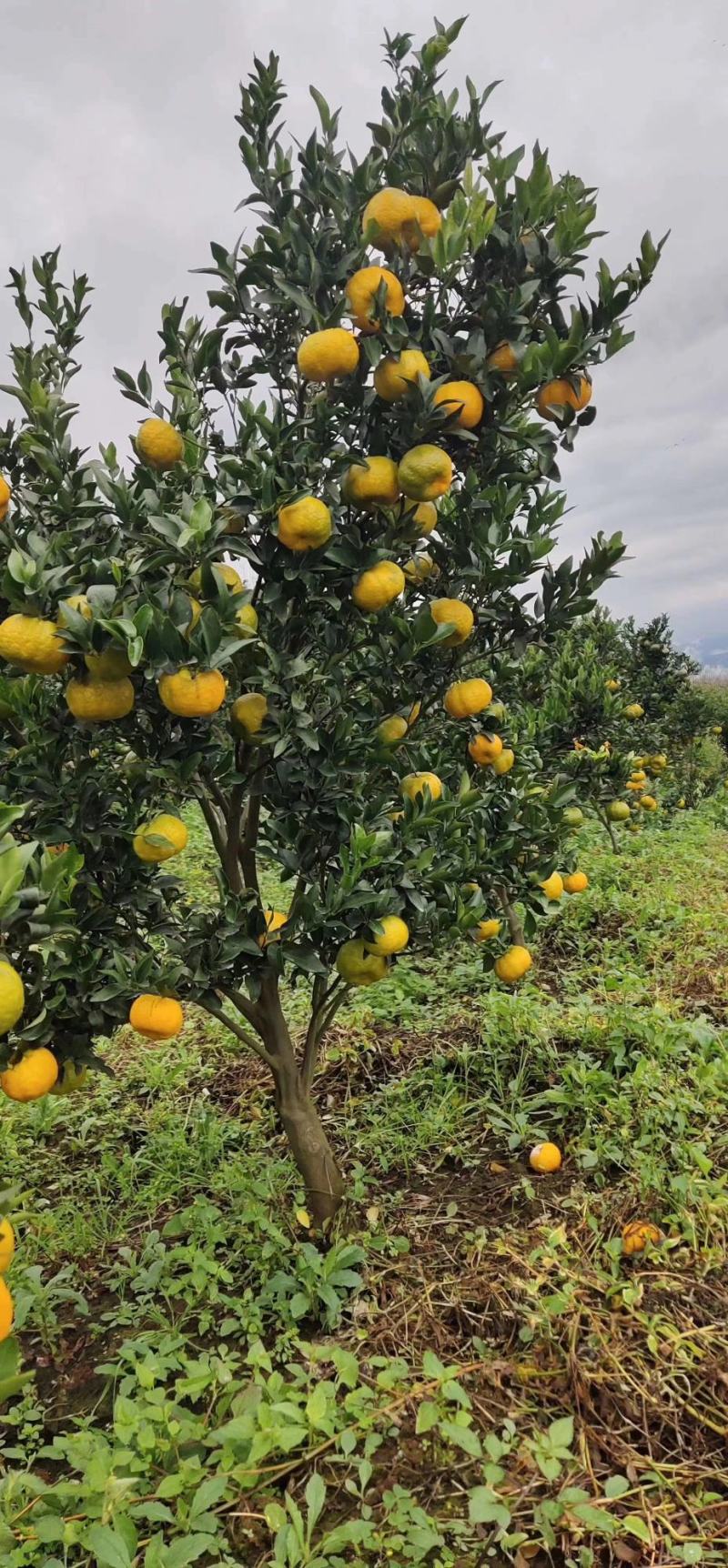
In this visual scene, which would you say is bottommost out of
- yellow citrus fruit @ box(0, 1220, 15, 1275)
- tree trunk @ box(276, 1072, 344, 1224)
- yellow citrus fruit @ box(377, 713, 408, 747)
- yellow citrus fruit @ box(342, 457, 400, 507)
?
tree trunk @ box(276, 1072, 344, 1224)

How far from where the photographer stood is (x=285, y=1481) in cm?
166

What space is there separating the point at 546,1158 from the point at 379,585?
1815mm

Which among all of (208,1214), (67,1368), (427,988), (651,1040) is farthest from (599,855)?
(67,1368)

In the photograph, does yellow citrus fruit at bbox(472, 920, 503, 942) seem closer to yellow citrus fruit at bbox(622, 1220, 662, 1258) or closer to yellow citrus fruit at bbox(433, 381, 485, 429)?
yellow citrus fruit at bbox(622, 1220, 662, 1258)

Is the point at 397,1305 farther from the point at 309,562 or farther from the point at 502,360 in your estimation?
the point at 502,360

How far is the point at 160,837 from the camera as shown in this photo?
169 cm

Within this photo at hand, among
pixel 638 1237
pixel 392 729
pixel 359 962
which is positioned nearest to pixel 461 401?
pixel 392 729

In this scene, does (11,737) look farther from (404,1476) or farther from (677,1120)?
(677,1120)

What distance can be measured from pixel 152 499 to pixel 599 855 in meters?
5.22

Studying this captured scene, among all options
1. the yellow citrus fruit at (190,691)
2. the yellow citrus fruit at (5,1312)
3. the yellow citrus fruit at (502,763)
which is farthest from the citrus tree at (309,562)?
the yellow citrus fruit at (5,1312)

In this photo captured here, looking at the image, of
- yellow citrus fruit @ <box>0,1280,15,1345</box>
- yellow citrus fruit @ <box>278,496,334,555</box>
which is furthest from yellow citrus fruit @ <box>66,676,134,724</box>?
yellow citrus fruit @ <box>0,1280,15,1345</box>

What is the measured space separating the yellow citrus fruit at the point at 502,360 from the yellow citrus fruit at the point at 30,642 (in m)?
1.12

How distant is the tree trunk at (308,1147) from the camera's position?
2350mm

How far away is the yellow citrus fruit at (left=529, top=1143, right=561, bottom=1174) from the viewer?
251 centimetres
